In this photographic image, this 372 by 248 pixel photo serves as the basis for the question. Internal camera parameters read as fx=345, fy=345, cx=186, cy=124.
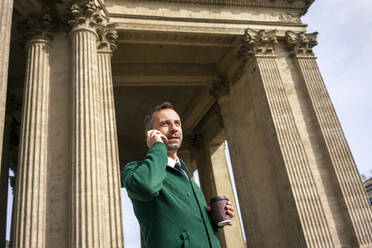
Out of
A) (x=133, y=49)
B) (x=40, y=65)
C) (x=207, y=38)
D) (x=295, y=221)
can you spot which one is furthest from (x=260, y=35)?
(x=40, y=65)

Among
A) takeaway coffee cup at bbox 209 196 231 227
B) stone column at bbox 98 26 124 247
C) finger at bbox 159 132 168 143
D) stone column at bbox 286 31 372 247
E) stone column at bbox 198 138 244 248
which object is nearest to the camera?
takeaway coffee cup at bbox 209 196 231 227

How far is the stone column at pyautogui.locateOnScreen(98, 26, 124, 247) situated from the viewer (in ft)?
27.9

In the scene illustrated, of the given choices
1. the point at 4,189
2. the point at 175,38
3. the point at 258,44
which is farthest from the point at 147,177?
the point at 4,189

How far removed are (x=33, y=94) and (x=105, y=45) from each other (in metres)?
2.85

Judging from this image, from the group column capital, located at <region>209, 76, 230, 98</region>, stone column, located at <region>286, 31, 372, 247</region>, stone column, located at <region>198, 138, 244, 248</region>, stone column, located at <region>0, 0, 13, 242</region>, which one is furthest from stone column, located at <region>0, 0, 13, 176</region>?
stone column, located at <region>198, 138, 244, 248</region>

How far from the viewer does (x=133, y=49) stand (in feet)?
47.8

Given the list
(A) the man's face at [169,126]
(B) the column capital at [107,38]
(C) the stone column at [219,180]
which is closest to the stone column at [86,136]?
(B) the column capital at [107,38]

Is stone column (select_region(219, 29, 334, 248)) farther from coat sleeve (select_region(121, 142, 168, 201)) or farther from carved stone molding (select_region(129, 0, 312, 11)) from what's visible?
coat sleeve (select_region(121, 142, 168, 201))

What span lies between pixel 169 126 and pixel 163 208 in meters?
0.61

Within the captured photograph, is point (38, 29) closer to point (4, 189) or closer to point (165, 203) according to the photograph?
point (4, 189)

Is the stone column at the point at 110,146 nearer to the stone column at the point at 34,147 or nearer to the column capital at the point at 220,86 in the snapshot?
the stone column at the point at 34,147

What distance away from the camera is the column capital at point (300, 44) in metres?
13.9

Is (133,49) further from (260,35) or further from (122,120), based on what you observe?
(122,120)

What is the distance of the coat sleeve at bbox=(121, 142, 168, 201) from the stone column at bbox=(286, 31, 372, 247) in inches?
435
